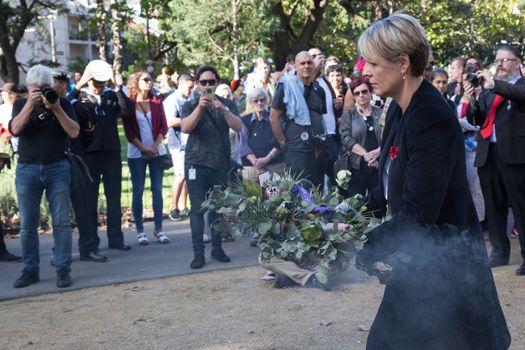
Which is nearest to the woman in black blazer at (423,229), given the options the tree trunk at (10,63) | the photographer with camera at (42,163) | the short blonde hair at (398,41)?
the short blonde hair at (398,41)

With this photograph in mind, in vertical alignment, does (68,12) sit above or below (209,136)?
above

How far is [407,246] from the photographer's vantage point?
2.87 meters

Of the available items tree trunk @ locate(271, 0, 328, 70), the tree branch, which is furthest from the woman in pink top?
the tree branch

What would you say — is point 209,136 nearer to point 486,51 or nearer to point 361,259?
point 361,259

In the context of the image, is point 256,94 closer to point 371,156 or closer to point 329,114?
point 329,114

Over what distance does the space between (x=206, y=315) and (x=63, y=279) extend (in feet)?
5.96

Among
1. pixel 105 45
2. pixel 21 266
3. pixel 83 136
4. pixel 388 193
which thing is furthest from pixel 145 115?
pixel 105 45

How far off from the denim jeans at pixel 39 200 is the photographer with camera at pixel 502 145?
163 inches

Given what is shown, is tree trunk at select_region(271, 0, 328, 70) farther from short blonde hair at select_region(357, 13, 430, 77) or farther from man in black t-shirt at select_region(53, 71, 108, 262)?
short blonde hair at select_region(357, 13, 430, 77)

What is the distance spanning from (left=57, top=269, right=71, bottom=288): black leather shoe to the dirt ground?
0.60 feet

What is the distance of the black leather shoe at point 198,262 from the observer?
305 inches

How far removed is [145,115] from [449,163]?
6.74 meters

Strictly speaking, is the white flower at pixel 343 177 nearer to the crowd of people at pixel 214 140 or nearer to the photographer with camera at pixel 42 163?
the crowd of people at pixel 214 140

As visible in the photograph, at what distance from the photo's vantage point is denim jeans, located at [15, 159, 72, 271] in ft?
22.8
